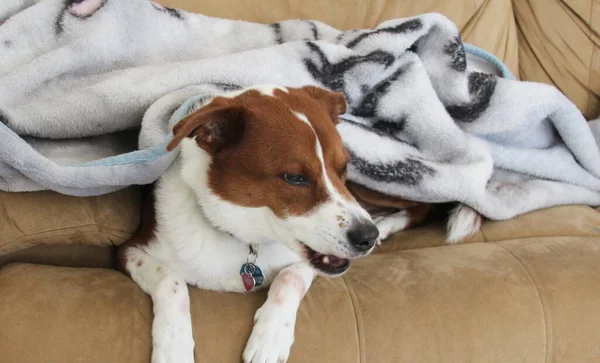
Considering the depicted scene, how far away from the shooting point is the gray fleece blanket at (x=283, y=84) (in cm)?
106

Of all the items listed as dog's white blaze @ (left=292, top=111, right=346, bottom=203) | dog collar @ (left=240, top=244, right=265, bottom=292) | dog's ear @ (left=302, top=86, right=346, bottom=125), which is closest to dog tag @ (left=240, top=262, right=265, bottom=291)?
dog collar @ (left=240, top=244, right=265, bottom=292)

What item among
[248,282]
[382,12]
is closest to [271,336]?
[248,282]

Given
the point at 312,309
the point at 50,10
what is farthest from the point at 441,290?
the point at 50,10

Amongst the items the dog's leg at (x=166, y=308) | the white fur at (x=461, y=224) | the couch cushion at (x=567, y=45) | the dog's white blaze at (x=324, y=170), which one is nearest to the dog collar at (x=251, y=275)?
the dog's leg at (x=166, y=308)

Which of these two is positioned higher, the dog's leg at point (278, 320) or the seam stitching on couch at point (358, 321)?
the dog's leg at point (278, 320)

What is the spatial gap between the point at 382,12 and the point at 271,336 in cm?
116

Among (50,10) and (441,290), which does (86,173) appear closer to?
(50,10)

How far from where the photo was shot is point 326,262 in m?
0.94

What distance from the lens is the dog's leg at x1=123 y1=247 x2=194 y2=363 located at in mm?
852

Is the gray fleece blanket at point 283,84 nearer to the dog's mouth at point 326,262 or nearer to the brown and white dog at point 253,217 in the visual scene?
the brown and white dog at point 253,217

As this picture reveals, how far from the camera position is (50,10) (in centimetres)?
117

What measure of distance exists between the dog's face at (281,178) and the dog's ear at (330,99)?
0.30 ft

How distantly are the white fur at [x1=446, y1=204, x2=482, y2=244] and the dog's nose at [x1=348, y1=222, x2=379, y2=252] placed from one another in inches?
16.9

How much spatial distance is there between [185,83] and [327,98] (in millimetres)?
320
